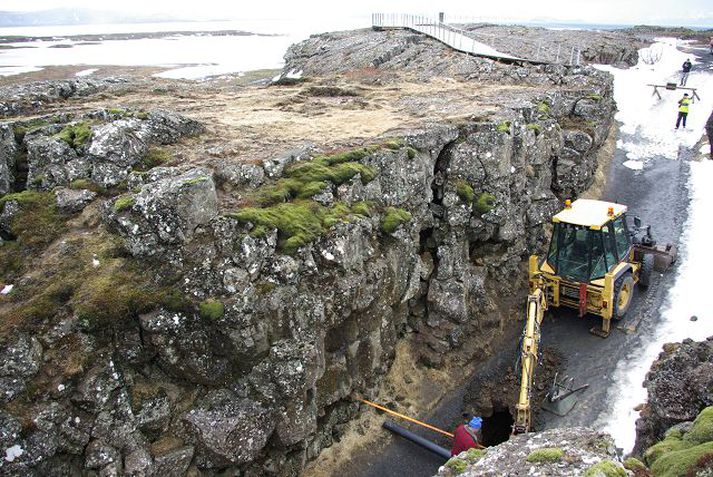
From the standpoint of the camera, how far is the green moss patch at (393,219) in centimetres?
1886

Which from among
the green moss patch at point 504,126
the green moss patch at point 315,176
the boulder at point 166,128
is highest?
the boulder at point 166,128

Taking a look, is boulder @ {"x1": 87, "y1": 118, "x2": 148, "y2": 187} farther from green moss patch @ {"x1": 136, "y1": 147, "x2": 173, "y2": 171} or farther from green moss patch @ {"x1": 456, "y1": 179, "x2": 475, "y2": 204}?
green moss patch @ {"x1": 456, "y1": 179, "x2": 475, "y2": 204}

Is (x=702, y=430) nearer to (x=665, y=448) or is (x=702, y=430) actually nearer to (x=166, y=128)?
(x=665, y=448)

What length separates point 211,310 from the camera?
45.4ft

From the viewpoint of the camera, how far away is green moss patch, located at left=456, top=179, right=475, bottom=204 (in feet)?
72.1

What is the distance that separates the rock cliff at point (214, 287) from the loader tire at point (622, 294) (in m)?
4.79

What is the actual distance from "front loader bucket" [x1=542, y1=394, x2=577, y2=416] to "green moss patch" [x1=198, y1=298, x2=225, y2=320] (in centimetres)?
1190

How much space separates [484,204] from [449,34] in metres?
42.3

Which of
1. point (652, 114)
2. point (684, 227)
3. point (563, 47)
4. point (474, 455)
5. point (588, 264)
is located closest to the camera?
point (474, 455)

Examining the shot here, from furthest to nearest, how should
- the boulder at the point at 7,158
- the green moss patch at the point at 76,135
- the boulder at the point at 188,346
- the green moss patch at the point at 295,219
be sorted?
the green moss patch at the point at 76,135, the boulder at the point at 7,158, the green moss patch at the point at 295,219, the boulder at the point at 188,346

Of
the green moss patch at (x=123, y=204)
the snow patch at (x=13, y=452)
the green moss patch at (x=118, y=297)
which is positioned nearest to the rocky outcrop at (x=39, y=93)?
the green moss patch at (x=123, y=204)

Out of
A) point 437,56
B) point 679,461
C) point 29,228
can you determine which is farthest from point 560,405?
point 437,56

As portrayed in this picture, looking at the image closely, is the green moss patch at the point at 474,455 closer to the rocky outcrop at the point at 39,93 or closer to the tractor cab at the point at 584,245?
the tractor cab at the point at 584,245

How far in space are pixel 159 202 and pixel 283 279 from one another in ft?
13.2
